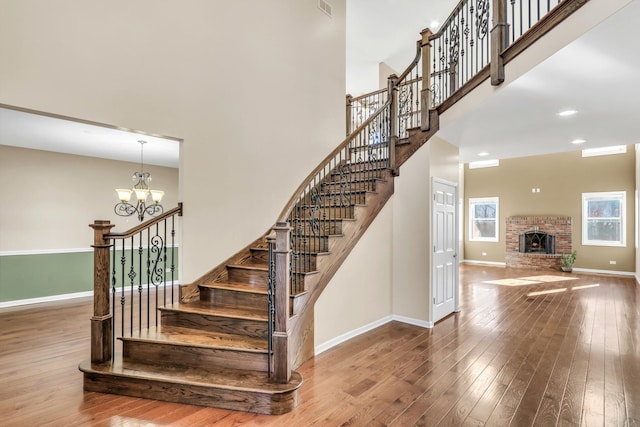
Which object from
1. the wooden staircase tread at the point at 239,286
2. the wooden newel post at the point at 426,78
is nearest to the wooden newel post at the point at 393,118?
the wooden newel post at the point at 426,78

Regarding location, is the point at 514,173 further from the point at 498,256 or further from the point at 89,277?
the point at 89,277

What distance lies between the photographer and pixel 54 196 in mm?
5492

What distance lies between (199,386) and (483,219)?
10.7 meters

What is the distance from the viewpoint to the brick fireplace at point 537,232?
368 inches

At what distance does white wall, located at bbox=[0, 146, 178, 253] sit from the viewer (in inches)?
200

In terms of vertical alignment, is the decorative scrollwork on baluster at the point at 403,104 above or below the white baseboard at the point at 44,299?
above

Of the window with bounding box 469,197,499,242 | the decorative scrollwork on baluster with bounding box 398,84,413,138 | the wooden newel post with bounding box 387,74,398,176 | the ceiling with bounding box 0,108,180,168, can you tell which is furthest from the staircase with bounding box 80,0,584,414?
the window with bounding box 469,197,499,242

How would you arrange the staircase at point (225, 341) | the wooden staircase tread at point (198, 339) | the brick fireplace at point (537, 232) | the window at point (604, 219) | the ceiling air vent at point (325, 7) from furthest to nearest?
the brick fireplace at point (537, 232)
the window at point (604, 219)
the ceiling air vent at point (325, 7)
the wooden staircase tread at point (198, 339)
the staircase at point (225, 341)

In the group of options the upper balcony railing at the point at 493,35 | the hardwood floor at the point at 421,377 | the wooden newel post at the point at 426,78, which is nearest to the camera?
the hardwood floor at the point at 421,377

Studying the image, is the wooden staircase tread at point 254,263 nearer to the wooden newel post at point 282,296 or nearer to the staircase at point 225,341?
the staircase at point 225,341

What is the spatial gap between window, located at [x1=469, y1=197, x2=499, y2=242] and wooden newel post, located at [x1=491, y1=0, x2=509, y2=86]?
8527 mm

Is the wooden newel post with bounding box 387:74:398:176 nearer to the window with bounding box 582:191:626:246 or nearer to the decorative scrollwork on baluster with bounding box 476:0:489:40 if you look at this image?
the decorative scrollwork on baluster with bounding box 476:0:489:40

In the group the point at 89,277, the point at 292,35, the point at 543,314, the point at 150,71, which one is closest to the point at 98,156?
the point at 89,277

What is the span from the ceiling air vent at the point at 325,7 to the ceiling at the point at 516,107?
1500 mm
